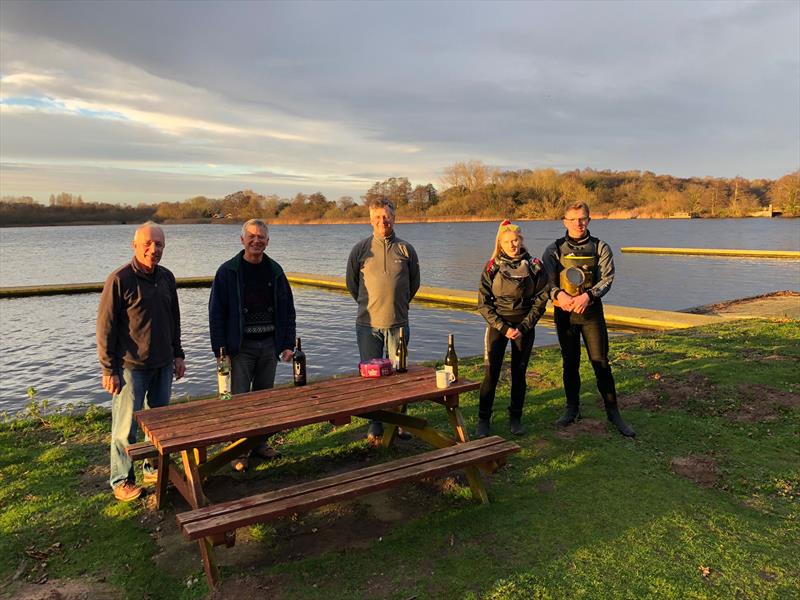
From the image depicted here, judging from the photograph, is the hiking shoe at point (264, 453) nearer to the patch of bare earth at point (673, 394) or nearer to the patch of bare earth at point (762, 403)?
the patch of bare earth at point (673, 394)

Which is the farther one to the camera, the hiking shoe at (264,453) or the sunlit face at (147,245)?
the hiking shoe at (264,453)

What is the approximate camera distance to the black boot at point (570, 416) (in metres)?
5.32

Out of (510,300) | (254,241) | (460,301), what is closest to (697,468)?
(510,300)

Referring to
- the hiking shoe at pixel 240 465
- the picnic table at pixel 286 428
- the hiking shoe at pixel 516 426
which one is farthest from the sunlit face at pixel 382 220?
the hiking shoe at pixel 240 465

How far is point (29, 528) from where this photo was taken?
3670mm

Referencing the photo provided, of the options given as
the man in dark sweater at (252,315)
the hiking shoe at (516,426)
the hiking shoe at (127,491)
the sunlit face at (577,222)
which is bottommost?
the hiking shoe at (127,491)

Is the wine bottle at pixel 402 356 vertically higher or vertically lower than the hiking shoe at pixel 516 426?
higher

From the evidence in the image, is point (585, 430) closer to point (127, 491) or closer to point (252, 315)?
point (252, 315)

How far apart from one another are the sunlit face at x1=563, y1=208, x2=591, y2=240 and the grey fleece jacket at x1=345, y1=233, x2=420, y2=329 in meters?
1.58

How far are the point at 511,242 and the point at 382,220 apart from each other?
1.21 m

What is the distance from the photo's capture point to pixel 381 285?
15.9 ft

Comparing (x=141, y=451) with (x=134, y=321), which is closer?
(x=141, y=451)

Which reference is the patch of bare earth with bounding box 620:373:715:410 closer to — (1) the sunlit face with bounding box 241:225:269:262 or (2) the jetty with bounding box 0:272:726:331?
(1) the sunlit face with bounding box 241:225:269:262

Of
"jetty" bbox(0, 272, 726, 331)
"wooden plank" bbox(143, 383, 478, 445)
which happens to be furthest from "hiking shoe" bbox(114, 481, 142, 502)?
"jetty" bbox(0, 272, 726, 331)
